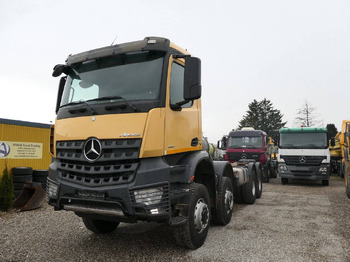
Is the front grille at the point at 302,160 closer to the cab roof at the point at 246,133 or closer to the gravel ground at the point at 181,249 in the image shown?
the cab roof at the point at 246,133

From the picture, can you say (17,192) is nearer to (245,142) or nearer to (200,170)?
(200,170)

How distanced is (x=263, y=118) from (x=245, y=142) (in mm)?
55358

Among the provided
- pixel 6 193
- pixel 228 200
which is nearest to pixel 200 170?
pixel 228 200

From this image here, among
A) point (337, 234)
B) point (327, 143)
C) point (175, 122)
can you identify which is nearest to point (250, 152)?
point (327, 143)

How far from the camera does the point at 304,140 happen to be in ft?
40.3

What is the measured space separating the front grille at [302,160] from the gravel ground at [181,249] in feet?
18.1

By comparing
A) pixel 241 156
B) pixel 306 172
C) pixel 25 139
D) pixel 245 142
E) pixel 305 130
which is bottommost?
pixel 306 172

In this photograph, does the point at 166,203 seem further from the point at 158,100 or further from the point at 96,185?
the point at 158,100

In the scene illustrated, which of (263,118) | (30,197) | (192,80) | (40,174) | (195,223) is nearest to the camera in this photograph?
(192,80)

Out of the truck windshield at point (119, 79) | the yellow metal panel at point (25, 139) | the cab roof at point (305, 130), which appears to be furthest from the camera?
the cab roof at point (305, 130)

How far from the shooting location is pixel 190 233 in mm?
3902

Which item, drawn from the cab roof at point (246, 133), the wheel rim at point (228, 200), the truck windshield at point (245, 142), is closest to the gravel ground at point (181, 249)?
the wheel rim at point (228, 200)

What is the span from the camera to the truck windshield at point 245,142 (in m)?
13.2

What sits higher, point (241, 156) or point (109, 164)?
point (109, 164)
